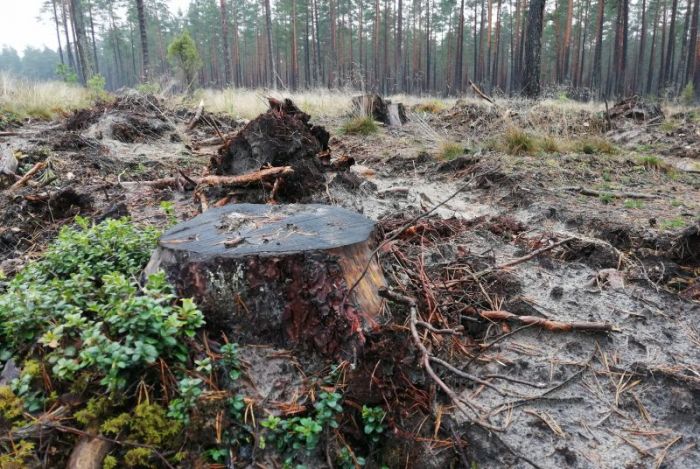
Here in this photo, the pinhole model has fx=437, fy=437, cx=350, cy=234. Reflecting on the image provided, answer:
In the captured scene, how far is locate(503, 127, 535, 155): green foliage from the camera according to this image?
644cm

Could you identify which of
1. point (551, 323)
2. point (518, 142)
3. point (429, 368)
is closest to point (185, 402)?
point (429, 368)

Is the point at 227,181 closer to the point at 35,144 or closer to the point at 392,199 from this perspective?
the point at 392,199

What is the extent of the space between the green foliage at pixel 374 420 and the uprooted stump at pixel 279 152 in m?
2.30

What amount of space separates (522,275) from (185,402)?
2.11 m

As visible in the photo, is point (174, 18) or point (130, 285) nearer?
point (130, 285)

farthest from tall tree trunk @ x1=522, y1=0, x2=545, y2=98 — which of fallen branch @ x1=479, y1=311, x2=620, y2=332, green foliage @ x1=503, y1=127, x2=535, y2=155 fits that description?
fallen branch @ x1=479, y1=311, x2=620, y2=332

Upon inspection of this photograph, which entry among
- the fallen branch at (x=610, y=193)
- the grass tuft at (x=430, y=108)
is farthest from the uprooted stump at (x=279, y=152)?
the grass tuft at (x=430, y=108)

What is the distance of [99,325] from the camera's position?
1596mm

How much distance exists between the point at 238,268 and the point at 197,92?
11303mm

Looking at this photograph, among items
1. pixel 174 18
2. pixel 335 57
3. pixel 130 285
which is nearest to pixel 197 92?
pixel 130 285

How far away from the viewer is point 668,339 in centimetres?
228

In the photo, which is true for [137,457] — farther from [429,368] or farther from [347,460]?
[429,368]

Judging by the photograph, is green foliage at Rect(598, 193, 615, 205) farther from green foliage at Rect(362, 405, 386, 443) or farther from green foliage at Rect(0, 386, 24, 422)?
green foliage at Rect(0, 386, 24, 422)

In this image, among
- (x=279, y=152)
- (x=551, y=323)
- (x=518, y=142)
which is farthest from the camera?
(x=518, y=142)
